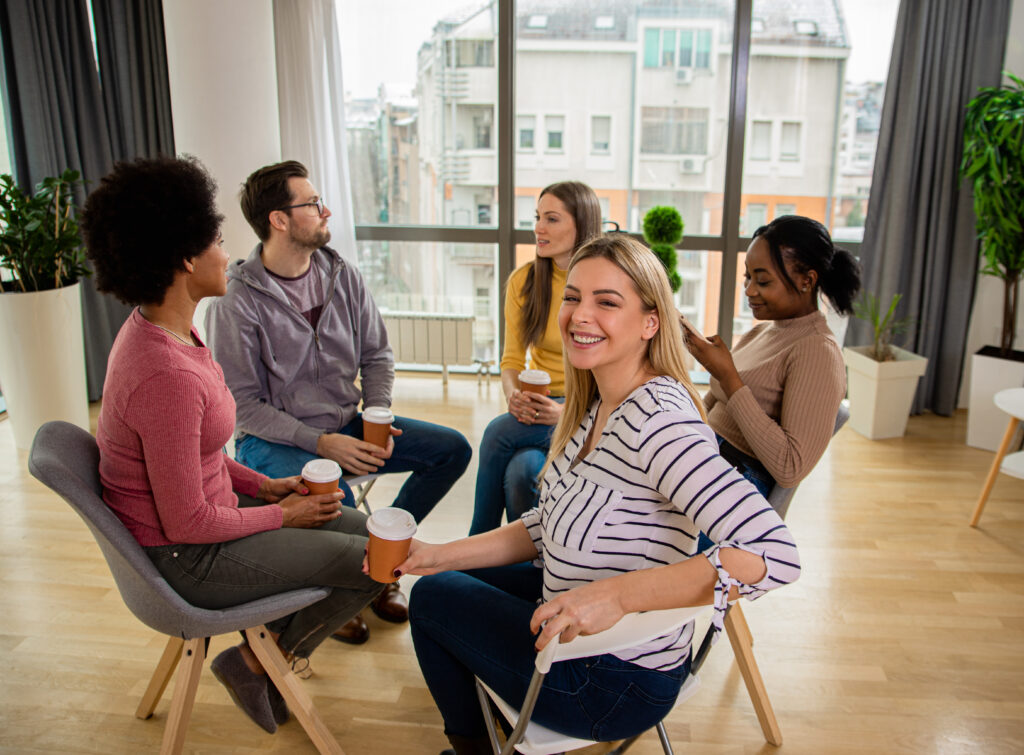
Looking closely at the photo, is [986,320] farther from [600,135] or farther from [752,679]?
[752,679]

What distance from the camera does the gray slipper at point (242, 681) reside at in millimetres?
1976

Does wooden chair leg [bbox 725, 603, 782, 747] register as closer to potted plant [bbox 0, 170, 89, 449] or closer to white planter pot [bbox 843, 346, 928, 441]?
white planter pot [bbox 843, 346, 928, 441]

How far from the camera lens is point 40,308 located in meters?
3.66

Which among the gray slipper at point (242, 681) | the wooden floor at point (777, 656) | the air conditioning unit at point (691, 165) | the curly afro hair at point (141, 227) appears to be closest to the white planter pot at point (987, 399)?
the wooden floor at point (777, 656)

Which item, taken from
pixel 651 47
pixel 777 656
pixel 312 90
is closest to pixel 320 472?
pixel 777 656

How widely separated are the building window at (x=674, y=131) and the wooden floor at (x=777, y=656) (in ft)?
7.41

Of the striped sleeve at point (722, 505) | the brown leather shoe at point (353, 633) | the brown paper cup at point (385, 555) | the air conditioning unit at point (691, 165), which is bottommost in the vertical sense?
the brown leather shoe at point (353, 633)

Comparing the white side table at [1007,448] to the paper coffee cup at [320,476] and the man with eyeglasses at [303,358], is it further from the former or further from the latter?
the paper coffee cup at [320,476]

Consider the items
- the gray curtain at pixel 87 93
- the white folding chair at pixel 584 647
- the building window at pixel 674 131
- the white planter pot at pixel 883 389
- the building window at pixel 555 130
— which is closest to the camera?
the white folding chair at pixel 584 647

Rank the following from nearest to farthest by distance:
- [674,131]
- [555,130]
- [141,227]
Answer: [141,227] < [674,131] < [555,130]

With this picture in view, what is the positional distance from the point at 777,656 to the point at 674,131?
10.5ft

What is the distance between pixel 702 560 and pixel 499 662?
1.44ft

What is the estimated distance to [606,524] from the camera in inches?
57.6

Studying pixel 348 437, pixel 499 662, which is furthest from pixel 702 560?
pixel 348 437
